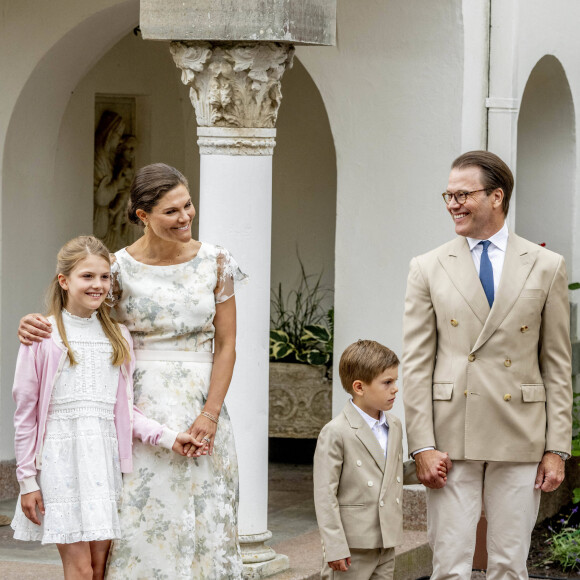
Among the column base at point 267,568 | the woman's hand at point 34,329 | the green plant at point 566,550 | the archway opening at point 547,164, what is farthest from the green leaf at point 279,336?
the woman's hand at point 34,329

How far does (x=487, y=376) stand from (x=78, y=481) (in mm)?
1439

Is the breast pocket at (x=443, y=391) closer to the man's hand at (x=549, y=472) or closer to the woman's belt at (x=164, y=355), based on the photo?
the man's hand at (x=549, y=472)

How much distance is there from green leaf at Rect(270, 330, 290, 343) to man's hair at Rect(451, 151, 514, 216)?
4.75m

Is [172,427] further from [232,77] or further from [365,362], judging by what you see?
[232,77]

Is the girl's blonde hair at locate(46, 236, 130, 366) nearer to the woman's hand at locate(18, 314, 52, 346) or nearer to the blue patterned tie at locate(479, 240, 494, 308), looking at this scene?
the woman's hand at locate(18, 314, 52, 346)

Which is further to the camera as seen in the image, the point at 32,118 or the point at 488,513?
the point at 32,118

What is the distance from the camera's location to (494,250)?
16.0 feet

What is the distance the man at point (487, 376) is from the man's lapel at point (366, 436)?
0.52ft

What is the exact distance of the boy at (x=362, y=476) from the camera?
490 centimetres

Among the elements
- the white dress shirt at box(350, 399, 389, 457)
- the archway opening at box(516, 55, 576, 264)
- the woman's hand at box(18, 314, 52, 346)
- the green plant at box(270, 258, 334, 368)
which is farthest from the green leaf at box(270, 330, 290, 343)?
the woman's hand at box(18, 314, 52, 346)

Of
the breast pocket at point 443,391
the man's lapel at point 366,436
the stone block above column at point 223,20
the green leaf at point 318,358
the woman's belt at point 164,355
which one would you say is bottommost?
the green leaf at point 318,358

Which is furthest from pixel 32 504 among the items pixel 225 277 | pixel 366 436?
pixel 366 436

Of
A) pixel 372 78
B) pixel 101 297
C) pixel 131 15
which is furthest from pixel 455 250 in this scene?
pixel 131 15

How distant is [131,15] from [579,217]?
10.6ft
